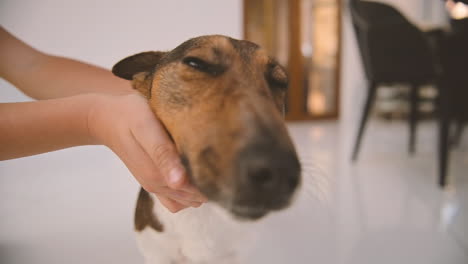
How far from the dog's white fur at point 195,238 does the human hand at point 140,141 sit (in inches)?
5.8

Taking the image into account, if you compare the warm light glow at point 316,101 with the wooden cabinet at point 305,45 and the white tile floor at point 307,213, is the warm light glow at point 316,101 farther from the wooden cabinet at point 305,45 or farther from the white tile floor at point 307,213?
the white tile floor at point 307,213

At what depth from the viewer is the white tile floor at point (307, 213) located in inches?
25.6

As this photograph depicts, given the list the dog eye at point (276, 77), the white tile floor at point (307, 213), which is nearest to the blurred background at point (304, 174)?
the white tile floor at point (307, 213)

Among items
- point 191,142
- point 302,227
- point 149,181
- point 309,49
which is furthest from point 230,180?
point 309,49

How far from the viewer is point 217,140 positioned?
18.5 inches

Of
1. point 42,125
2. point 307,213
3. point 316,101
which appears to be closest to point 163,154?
point 42,125

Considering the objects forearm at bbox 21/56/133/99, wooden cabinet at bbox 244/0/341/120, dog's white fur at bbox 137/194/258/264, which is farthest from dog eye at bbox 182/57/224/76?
wooden cabinet at bbox 244/0/341/120

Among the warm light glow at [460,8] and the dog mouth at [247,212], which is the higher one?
the warm light glow at [460,8]

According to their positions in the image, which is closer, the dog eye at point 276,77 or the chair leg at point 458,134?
the dog eye at point 276,77

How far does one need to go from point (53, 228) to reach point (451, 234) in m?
1.43

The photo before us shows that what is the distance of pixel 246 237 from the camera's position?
88 centimetres

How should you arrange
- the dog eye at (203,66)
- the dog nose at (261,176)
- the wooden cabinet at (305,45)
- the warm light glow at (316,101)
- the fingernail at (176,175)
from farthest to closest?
the warm light glow at (316,101)
the wooden cabinet at (305,45)
the dog eye at (203,66)
the fingernail at (176,175)
the dog nose at (261,176)

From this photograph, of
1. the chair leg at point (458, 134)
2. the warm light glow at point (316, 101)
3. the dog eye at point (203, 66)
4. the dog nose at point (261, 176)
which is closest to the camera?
the dog nose at point (261, 176)

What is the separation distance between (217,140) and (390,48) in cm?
186
